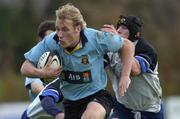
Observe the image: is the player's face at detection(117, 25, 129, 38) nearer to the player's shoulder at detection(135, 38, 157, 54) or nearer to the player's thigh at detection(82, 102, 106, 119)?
the player's shoulder at detection(135, 38, 157, 54)

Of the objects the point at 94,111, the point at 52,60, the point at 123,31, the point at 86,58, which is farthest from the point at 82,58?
the point at 123,31

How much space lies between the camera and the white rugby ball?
33.8 ft

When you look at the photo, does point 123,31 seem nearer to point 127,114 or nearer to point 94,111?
point 127,114

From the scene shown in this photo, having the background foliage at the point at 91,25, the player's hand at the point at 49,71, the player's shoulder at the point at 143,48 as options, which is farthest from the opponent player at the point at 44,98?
the background foliage at the point at 91,25

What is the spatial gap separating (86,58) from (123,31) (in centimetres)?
83

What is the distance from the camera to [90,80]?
1046cm

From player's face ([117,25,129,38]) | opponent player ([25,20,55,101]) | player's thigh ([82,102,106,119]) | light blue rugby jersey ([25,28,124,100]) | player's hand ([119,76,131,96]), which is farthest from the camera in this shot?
opponent player ([25,20,55,101])

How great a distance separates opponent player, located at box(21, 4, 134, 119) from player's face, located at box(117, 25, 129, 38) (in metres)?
0.46

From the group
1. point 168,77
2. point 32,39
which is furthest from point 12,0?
point 168,77

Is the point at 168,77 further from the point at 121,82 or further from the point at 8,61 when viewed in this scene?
the point at 121,82

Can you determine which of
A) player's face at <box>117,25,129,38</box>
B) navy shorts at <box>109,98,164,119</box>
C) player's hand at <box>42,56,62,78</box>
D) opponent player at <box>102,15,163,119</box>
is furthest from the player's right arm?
navy shorts at <box>109,98,164,119</box>

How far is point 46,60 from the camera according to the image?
10.5 m

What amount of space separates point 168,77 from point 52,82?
14.9 meters

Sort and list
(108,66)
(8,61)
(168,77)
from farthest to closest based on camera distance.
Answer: (8,61), (168,77), (108,66)
